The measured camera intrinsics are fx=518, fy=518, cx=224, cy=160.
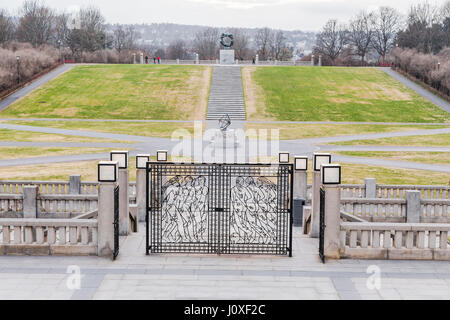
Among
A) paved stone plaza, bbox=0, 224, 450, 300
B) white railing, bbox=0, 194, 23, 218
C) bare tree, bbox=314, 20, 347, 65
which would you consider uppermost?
bare tree, bbox=314, 20, 347, 65

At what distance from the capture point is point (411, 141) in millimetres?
37781

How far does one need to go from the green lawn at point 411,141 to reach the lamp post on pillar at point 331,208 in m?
26.0

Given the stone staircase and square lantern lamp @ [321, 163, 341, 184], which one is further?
the stone staircase

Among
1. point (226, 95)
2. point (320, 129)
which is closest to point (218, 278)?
point (320, 129)

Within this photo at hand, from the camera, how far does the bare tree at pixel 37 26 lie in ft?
346

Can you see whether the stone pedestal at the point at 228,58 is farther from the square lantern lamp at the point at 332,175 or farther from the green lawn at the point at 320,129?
the square lantern lamp at the point at 332,175

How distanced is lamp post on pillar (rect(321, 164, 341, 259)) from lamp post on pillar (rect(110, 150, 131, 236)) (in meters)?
4.93

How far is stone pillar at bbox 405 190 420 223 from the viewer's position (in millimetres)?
15312

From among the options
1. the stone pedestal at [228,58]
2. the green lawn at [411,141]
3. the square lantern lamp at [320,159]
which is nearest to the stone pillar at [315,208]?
the square lantern lamp at [320,159]

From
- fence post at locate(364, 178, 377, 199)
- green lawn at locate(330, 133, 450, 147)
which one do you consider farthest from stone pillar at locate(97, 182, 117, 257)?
green lawn at locate(330, 133, 450, 147)

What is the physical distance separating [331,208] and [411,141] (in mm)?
29186

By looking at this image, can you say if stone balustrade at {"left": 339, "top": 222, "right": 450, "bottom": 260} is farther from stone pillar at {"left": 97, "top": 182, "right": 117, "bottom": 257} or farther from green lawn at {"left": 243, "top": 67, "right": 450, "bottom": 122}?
green lawn at {"left": 243, "top": 67, "right": 450, "bottom": 122}
